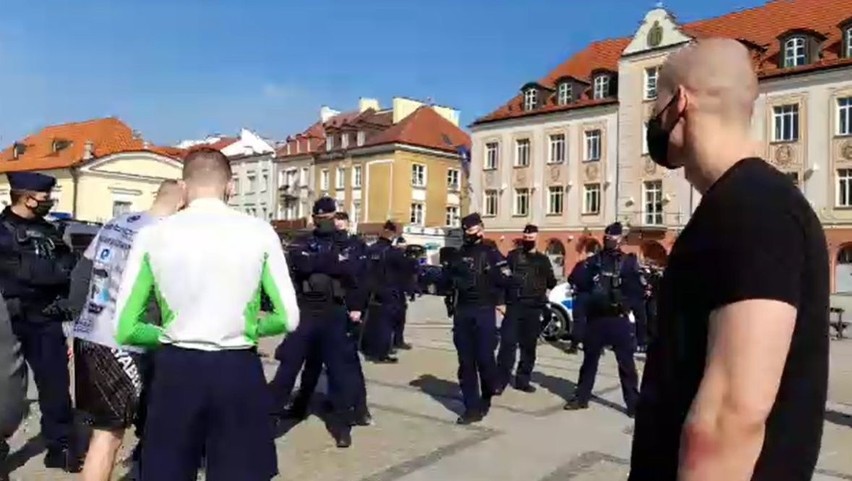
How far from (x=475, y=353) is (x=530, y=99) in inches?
1648

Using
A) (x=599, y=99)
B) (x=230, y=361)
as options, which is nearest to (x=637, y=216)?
(x=599, y=99)

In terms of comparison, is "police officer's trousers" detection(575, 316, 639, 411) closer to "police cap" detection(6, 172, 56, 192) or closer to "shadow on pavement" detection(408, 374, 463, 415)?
"shadow on pavement" detection(408, 374, 463, 415)

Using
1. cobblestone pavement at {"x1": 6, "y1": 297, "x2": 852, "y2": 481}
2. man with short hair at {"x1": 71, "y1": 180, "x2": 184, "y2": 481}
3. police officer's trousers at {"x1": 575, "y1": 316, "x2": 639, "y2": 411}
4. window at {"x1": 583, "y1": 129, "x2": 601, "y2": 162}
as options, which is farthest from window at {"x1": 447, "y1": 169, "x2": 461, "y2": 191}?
man with short hair at {"x1": 71, "y1": 180, "x2": 184, "y2": 481}

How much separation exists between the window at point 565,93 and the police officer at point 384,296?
113ft

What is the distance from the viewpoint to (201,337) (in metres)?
3.92

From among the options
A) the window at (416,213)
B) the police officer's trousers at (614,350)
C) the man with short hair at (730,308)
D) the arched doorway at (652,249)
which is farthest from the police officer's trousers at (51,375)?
the window at (416,213)

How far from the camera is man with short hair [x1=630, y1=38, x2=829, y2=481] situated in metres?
1.87

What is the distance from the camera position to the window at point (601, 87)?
4550cm

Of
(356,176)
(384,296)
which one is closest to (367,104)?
(356,176)

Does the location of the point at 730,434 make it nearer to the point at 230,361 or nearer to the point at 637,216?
the point at 230,361

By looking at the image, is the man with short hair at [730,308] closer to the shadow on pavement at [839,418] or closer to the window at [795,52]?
the shadow on pavement at [839,418]

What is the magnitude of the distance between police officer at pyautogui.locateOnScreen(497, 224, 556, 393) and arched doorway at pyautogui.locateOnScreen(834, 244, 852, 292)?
29331mm

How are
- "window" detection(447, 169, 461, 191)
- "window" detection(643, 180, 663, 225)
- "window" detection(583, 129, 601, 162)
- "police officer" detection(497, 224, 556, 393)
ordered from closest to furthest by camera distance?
"police officer" detection(497, 224, 556, 393), "window" detection(643, 180, 663, 225), "window" detection(583, 129, 601, 162), "window" detection(447, 169, 461, 191)

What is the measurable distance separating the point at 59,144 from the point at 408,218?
2572cm
